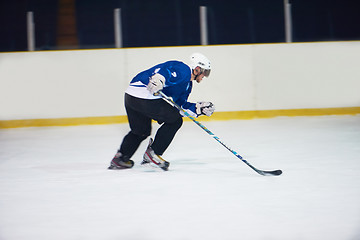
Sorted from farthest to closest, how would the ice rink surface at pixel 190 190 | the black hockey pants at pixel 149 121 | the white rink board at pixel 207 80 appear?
the white rink board at pixel 207 80 → the black hockey pants at pixel 149 121 → the ice rink surface at pixel 190 190

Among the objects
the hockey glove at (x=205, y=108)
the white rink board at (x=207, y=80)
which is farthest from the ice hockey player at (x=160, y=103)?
the white rink board at (x=207, y=80)

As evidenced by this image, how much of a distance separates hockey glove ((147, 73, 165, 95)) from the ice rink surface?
51cm

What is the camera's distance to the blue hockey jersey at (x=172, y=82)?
3.60m

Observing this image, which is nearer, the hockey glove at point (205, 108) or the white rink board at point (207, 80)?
the hockey glove at point (205, 108)

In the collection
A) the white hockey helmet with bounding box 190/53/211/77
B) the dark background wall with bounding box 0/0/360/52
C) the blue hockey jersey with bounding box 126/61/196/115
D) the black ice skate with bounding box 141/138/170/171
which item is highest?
the dark background wall with bounding box 0/0/360/52

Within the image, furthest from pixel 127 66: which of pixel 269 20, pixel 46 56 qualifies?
pixel 269 20

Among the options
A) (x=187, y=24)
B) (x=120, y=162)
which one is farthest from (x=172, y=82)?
(x=187, y=24)

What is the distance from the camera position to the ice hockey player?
360cm

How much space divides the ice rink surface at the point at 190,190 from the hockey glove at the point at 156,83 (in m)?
0.51

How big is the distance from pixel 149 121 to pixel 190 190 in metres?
0.78

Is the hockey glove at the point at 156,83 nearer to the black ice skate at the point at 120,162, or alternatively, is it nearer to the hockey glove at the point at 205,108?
the hockey glove at the point at 205,108

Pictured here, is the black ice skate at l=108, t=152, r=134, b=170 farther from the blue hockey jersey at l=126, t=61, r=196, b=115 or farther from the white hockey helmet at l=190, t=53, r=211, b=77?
the white hockey helmet at l=190, t=53, r=211, b=77

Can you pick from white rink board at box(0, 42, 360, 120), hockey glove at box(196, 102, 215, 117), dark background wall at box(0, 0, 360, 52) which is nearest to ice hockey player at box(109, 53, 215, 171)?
hockey glove at box(196, 102, 215, 117)

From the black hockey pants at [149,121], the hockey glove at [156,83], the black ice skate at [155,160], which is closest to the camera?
the hockey glove at [156,83]
